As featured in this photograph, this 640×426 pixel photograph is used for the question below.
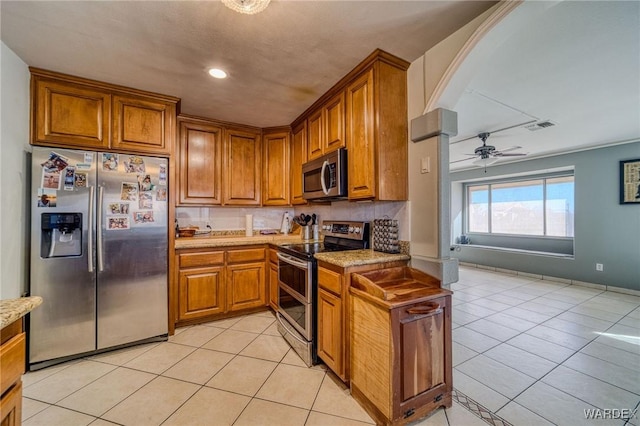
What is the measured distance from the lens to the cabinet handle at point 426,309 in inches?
58.0

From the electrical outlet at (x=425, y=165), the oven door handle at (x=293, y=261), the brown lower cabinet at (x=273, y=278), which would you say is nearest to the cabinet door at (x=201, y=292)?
the brown lower cabinet at (x=273, y=278)

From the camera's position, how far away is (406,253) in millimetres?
2062

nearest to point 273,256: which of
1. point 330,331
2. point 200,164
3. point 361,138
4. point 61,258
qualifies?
point 330,331

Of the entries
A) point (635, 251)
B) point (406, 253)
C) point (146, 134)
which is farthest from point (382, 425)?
point (635, 251)

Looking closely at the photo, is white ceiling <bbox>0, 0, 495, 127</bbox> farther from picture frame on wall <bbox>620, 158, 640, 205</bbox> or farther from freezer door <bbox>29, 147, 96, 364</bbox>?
picture frame on wall <bbox>620, 158, 640, 205</bbox>

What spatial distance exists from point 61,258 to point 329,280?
217 cm

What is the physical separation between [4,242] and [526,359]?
416cm

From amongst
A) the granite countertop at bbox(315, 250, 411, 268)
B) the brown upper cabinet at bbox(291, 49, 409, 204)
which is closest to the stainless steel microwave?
the brown upper cabinet at bbox(291, 49, 409, 204)

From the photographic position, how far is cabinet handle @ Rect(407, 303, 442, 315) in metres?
1.47

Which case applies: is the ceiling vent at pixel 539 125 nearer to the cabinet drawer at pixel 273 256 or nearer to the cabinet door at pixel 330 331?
the cabinet door at pixel 330 331

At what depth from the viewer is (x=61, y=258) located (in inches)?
82.4

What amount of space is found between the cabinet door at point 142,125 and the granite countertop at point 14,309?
1.86m

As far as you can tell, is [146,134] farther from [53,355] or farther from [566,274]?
[566,274]

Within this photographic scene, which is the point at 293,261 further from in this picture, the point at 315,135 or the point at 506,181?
the point at 506,181
